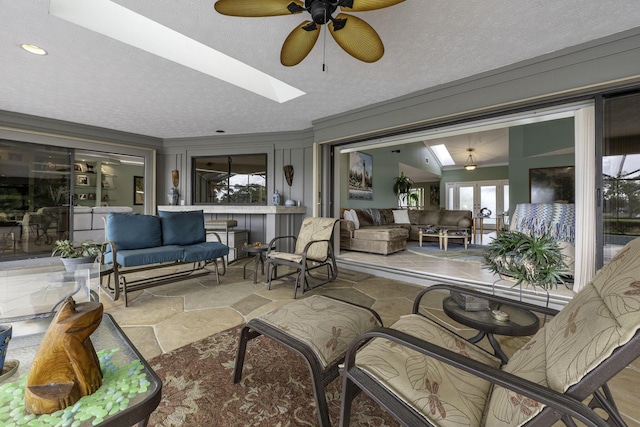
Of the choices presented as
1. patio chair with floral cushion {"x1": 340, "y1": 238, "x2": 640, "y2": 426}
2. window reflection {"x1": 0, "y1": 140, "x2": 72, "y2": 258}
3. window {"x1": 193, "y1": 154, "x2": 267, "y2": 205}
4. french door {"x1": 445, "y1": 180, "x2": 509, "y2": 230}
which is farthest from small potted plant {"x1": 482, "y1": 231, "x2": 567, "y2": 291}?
french door {"x1": 445, "y1": 180, "x2": 509, "y2": 230}

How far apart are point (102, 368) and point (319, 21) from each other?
209 centimetres

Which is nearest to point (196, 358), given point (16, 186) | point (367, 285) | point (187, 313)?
point (187, 313)

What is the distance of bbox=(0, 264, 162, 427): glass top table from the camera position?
29.7 inches

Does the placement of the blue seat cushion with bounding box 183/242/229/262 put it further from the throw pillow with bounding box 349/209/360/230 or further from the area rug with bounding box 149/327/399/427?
the throw pillow with bounding box 349/209/360/230

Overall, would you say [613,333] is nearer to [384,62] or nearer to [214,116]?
[384,62]

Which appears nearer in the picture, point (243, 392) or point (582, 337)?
point (582, 337)

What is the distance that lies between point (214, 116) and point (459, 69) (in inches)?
146

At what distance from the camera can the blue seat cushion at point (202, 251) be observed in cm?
320

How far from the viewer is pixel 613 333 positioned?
2.00 feet

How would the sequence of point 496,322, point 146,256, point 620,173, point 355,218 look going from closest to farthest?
1. point 496,322
2. point 620,173
3. point 146,256
4. point 355,218

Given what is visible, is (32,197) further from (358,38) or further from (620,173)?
(620,173)

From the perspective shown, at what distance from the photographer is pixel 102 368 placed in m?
0.95

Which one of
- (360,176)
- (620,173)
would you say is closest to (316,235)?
(620,173)

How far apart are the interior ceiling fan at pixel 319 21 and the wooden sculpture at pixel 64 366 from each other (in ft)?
5.72
